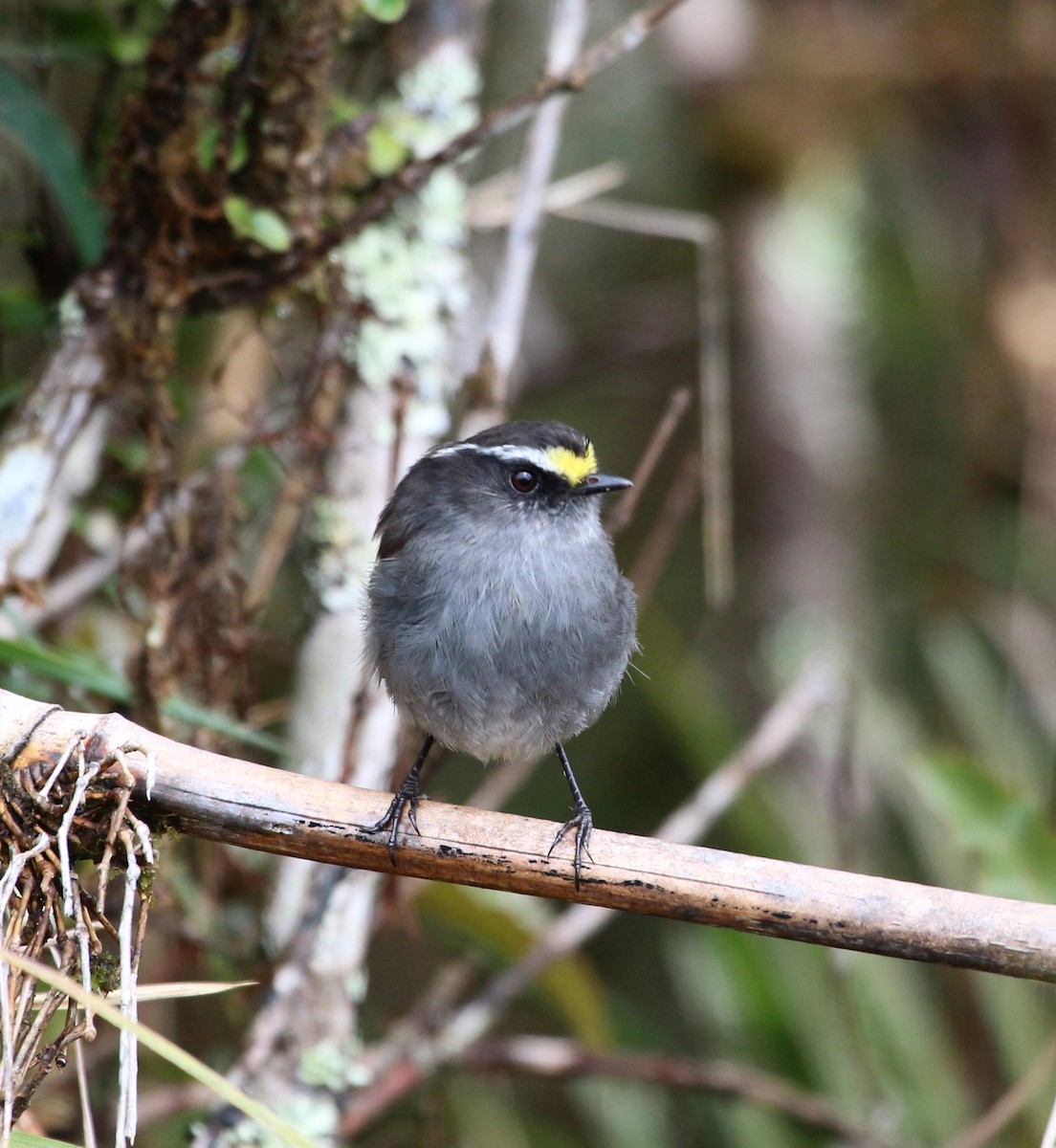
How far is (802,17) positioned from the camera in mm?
5465

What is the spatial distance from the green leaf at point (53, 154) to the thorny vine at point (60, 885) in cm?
138

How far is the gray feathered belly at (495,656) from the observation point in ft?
8.57

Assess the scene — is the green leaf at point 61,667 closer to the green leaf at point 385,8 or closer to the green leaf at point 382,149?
the green leaf at point 382,149

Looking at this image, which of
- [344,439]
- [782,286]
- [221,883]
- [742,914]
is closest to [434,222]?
[344,439]

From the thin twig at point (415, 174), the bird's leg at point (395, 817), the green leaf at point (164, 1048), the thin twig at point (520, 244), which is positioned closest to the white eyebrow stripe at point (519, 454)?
the thin twig at point (520, 244)

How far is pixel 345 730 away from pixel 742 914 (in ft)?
4.88

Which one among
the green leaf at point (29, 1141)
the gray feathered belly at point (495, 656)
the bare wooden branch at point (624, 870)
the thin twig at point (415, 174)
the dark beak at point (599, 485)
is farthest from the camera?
the dark beak at point (599, 485)

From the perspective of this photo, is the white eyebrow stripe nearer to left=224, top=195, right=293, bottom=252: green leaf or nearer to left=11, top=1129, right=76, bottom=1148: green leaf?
left=224, top=195, right=293, bottom=252: green leaf

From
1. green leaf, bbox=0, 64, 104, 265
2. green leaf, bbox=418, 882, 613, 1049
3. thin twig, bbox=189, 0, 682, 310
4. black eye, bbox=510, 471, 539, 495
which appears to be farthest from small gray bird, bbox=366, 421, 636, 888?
green leaf, bbox=0, 64, 104, 265

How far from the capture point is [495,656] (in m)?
2.62

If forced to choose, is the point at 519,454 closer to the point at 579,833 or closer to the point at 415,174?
the point at 415,174

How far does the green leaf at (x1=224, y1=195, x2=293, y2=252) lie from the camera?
8.89 feet

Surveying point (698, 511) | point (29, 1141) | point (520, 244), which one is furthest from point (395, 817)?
point (698, 511)

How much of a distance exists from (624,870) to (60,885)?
0.83 metres
